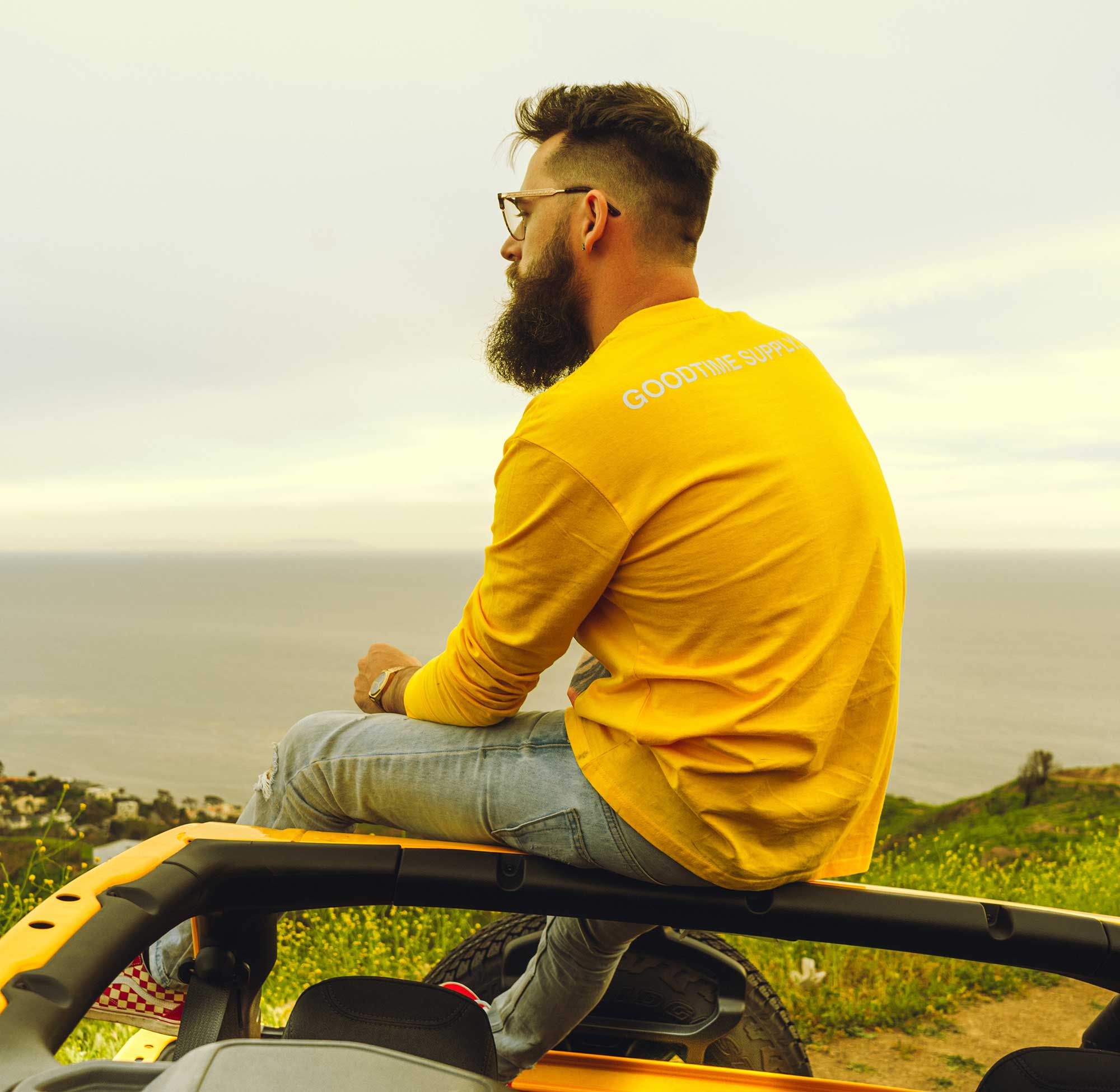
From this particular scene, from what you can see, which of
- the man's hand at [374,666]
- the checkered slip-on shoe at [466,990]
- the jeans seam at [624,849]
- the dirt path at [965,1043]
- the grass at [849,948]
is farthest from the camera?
the grass at [849,948]

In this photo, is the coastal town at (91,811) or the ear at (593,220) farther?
the coastal town at (91,811)

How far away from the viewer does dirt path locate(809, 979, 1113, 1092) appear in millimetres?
3127

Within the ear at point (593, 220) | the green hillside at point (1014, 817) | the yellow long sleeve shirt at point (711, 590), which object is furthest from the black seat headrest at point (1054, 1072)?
the green hillside at point (1014, 817)

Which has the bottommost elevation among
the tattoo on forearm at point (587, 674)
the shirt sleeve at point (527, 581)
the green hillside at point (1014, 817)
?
the green hillside at point (1014, 817)

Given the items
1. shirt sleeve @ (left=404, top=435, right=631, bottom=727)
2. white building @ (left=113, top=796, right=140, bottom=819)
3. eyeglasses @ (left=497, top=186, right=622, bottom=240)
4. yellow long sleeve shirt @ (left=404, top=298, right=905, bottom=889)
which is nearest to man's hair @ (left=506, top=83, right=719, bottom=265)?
eyeglasses @ (left=497, top=186, right=622, bottom=240)

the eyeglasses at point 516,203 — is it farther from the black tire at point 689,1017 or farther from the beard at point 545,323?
the black tire at point 689,1017

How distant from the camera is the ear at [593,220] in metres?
1.95

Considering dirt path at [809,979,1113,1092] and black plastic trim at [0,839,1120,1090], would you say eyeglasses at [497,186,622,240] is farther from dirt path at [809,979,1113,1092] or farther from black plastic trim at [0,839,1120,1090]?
dirt path at [809,979,1113,1092]

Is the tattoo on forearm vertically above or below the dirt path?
above

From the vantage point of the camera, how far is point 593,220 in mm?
1968

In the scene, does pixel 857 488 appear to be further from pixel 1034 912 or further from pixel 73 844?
pixel 73 844

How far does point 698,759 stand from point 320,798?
0.78m

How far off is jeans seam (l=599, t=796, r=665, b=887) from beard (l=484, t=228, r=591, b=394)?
3.07 ft

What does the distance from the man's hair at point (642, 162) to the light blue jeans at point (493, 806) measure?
1014 millimetres
